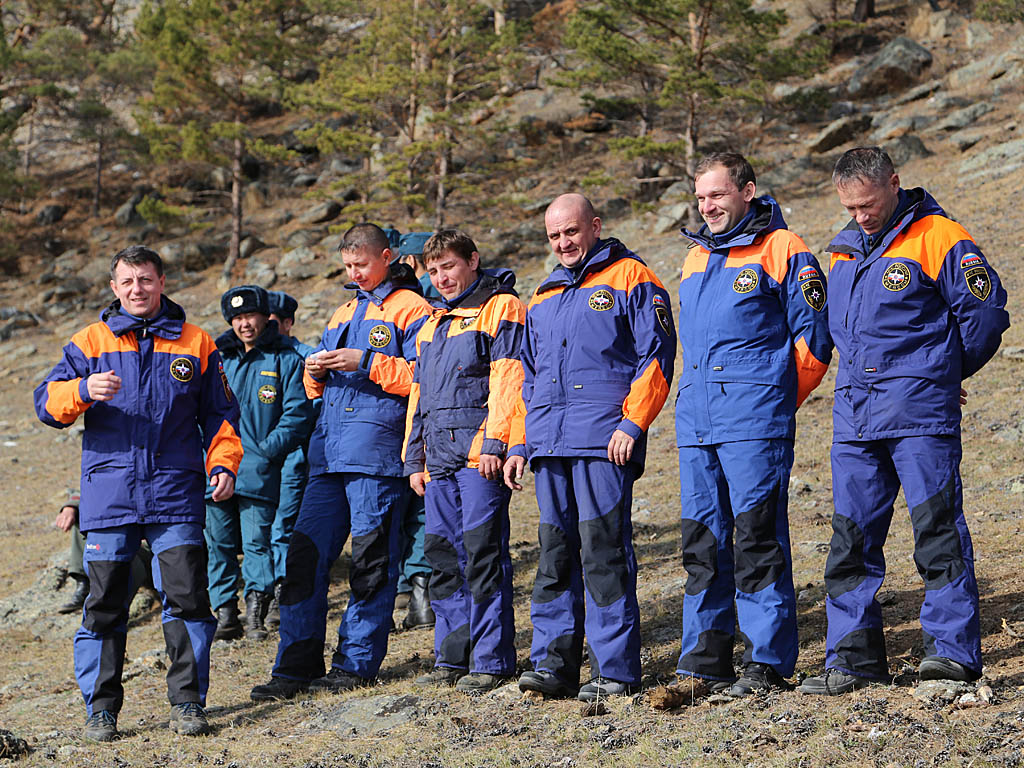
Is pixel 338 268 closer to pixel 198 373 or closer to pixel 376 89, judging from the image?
pixel 376 89

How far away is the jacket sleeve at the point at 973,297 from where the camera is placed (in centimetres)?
423

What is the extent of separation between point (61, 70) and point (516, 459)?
3652cm

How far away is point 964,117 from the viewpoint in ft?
86.4

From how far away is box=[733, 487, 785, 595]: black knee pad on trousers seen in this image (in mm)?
4469

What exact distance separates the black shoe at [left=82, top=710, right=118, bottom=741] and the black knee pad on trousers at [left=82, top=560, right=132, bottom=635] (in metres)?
0.41

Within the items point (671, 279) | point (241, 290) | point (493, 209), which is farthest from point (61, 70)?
point (241, 290)

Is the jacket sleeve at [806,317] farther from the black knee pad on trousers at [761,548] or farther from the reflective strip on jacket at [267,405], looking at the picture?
the reflective strip on jacket at [267,405]

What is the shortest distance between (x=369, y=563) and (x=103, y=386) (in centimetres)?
172

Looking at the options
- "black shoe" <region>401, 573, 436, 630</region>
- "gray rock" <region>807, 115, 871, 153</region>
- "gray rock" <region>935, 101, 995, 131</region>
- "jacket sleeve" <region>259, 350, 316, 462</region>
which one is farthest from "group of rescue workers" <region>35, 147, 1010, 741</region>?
"gray rock" <region>807, 115, 871, 153</region>

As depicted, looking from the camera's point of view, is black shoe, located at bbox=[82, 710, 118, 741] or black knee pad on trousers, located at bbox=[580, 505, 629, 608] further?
black shoe, located at bbox=[82, 710, 118, 741]

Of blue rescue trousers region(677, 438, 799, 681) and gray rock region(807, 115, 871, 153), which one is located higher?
gray rock region(807, 115, 871, 153)

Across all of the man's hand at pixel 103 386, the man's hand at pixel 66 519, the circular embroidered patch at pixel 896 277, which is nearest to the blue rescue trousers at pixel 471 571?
→ the man's hand at pixel 103 386

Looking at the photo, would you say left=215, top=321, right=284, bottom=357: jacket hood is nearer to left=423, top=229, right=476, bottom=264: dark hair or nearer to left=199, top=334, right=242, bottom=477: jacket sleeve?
left=199, top=334, right=242, bottom=477: jacket sleeve

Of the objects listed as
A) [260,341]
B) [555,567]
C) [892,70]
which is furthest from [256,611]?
[892,70]
